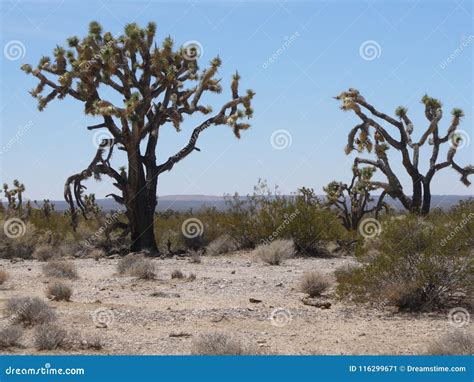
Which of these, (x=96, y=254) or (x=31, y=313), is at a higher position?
(x=31, y=313)

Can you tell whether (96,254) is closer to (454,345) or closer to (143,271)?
(143,271)

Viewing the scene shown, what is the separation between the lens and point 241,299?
11.4 meters

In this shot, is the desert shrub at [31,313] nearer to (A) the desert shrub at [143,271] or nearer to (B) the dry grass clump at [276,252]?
(A) the desert shrub at [143,271]

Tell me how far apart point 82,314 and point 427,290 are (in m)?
4.90

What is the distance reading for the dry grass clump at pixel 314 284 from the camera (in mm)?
11516

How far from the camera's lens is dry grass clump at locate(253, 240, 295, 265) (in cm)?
1702

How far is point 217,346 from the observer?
6.95 m

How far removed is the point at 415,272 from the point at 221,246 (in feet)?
36.7

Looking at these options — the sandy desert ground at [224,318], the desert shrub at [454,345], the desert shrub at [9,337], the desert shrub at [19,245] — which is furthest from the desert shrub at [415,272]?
the desert shrub at [19,245]

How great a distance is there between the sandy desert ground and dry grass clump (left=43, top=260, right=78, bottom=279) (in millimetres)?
208

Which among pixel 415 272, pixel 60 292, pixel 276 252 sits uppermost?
pixel 415 272

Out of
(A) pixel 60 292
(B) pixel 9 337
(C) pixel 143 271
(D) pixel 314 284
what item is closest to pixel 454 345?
(D) pixel 314 284

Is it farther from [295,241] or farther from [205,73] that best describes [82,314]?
[205,73]
